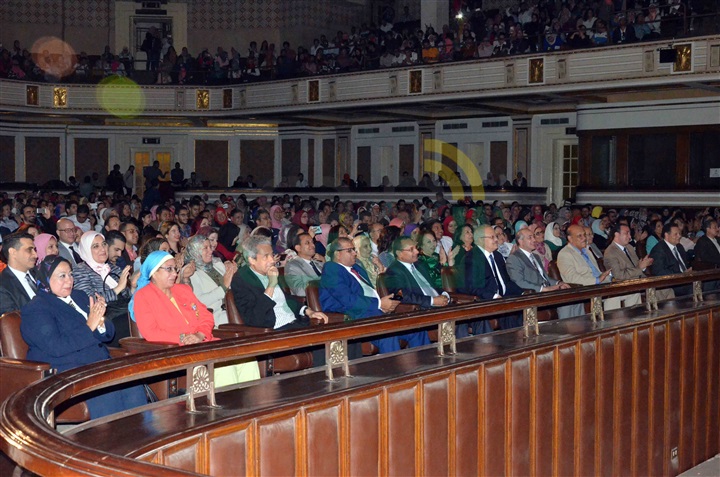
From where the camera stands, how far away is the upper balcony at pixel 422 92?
1638 centimetres

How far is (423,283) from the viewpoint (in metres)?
7.12

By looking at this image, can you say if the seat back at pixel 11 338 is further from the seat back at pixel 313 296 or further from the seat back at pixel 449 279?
the seat back at pixel 449 279

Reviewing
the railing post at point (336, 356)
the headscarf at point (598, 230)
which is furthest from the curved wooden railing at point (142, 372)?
the headscarf at point (598, 230)

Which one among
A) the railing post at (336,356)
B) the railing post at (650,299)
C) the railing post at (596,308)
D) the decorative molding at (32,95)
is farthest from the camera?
the decorative molding at (32,95)

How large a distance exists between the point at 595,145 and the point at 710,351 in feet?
43.7

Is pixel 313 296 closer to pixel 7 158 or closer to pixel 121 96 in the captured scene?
pixel 121 96

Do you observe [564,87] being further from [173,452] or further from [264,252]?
[173,452]

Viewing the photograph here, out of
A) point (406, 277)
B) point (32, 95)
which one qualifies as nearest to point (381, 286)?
point (406, 277)

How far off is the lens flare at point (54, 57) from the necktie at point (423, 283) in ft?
61.3

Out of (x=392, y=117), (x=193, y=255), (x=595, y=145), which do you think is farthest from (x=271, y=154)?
(x=193, y=255)

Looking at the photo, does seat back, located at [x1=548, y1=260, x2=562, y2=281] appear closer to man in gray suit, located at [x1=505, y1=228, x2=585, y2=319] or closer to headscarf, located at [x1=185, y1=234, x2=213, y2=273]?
man in gray suit, located at [x1=505, y1=228, x2=585, y2=319]

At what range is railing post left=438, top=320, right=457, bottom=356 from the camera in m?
4.35

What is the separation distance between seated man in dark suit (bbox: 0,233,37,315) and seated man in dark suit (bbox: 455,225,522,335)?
352 centimetres

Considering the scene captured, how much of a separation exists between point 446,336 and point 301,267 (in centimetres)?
287
